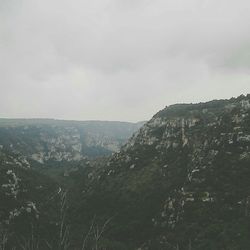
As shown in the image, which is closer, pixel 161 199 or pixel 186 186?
pixel 186 186

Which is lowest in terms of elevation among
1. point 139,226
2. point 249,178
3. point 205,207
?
point 139,226

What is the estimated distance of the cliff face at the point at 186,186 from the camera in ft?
314

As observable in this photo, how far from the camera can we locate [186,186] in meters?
120

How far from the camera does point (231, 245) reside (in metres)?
82.5

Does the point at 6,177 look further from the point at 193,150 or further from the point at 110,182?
the point at 193,150

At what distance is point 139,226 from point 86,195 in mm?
49943

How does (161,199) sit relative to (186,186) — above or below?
below

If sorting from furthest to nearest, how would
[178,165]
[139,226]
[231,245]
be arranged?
[178,165] < [139,226] < [231,245]

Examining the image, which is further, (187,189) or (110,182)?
(110,182)

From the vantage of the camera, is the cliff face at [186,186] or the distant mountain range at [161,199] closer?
the cliff face at [186,186]

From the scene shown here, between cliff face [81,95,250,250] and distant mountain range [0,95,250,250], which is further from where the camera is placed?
distant mountain range [0,95,250,250]

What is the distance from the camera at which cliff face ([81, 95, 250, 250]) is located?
314 feet

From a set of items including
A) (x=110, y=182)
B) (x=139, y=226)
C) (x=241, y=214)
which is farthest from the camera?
(x=110, y=182)

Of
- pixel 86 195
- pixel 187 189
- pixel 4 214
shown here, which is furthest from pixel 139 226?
pixel 86 195
